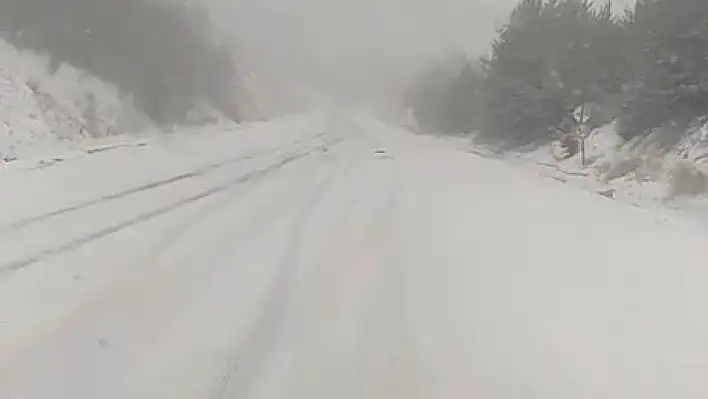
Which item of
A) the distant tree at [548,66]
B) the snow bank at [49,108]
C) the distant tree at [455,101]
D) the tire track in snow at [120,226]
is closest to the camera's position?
the tire track in snow at [120,226]

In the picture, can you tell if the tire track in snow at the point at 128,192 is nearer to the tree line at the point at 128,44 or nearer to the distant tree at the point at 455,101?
the tree line at the point at 128,44

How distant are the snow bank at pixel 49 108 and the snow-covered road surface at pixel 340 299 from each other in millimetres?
11790

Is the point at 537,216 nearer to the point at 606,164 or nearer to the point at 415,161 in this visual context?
the point at 415,161

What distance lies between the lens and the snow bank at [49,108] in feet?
85.5

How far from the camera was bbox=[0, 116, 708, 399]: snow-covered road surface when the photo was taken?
209 inches

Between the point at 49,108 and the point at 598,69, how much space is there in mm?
24137

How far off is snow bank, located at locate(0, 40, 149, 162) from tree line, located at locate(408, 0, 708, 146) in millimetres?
18266

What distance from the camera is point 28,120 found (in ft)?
91.9

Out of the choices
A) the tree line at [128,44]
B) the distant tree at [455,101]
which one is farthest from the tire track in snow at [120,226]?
the distant tree at [455,101]

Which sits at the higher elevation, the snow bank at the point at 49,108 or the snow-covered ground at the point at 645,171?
the snow bank at the point at 49,108

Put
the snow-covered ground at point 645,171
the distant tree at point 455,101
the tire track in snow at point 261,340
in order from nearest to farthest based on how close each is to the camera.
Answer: the tire track in snow at point 261,340
the snow-covered ground at point 645,171
the distant tree at point 455,101

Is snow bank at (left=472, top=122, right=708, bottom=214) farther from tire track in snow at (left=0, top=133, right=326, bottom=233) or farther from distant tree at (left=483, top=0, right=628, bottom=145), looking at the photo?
tire track in snow at (left=0, top=133, right=326, bottom=233)

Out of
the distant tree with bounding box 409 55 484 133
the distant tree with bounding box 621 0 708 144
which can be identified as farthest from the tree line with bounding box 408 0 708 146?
the distant tree with bounding box 409 55 484 133

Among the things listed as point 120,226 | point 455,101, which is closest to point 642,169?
point 120,226
